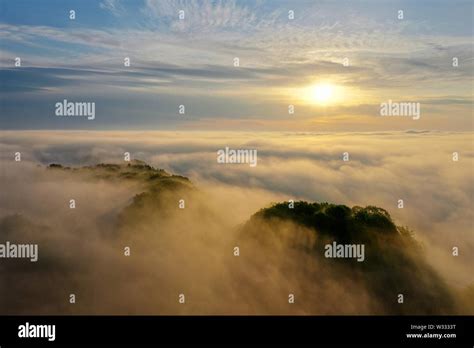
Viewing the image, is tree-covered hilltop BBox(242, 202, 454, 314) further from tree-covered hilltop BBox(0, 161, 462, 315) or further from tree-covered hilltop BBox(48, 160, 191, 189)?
tree-covered hilltop BBox(48, 160, 191, 189)

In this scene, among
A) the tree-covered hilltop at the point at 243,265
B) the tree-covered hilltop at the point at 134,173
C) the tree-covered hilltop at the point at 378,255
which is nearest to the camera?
the tree-covered hilltop at the point at 243,265

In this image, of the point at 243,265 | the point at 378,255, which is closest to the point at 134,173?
the point at 243,265

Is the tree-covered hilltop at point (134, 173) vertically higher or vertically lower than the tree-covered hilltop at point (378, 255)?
higher

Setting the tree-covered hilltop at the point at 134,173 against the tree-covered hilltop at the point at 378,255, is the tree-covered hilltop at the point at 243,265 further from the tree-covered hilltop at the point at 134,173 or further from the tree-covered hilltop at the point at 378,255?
the tree-covered hilltop at the point at 134,173

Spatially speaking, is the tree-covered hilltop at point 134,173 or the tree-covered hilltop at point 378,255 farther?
the tree-covered hilltop at point 134,173

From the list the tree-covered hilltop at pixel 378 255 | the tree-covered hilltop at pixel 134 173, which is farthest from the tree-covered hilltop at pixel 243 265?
the tree-covered hilltop at pixel 134 173

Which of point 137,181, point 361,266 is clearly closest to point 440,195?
point 361,266

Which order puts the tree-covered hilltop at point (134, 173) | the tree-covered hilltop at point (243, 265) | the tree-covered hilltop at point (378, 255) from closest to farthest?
the tree-covered hilltop at point (243, 265) < the tree-covered hilltop at point (378, 255) < the tree-covered hilltop at point (134, 173)
